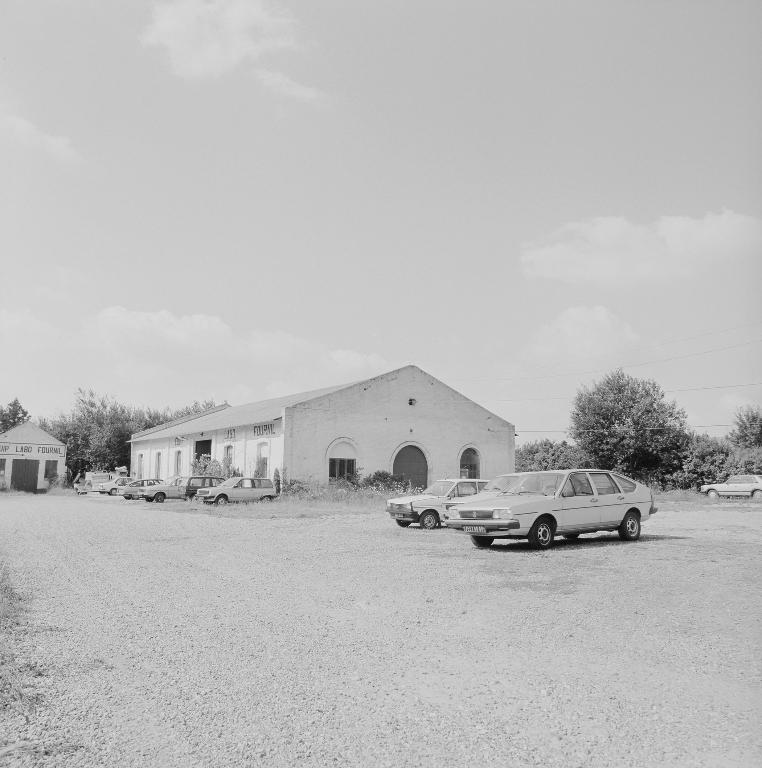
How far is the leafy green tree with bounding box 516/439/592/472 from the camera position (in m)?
49.4

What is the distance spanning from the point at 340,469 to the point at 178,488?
829 centimetres

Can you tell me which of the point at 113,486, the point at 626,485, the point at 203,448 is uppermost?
the point at 203,448

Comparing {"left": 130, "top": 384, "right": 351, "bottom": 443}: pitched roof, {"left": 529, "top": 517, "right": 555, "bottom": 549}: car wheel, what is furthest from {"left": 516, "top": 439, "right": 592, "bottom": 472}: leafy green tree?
{"left": 529, "top": 517, "right": 555, "bottom": 549}: car wheel

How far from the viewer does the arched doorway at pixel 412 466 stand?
122 ft

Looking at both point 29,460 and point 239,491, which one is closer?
point 239,491

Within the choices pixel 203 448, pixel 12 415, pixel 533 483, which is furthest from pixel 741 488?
pixel 12 415

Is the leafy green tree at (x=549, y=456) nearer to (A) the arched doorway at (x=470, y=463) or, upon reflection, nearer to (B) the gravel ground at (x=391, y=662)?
(A) the arched doorway at (x=470, y=463)

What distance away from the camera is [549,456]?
57031 millimetres

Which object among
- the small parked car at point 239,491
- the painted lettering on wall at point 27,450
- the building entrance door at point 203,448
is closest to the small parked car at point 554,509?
the small parked car at point 239,491

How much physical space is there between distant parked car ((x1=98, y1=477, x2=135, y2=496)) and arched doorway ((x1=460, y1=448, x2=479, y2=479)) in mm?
21273

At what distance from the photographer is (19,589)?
30.7 feet

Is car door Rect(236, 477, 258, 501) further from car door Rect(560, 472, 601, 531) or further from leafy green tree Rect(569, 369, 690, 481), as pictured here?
leafy green tree Rect(569, 369, 690, 481)

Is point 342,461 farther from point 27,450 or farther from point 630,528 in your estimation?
point 27,450

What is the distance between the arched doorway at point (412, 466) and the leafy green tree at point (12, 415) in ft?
203
